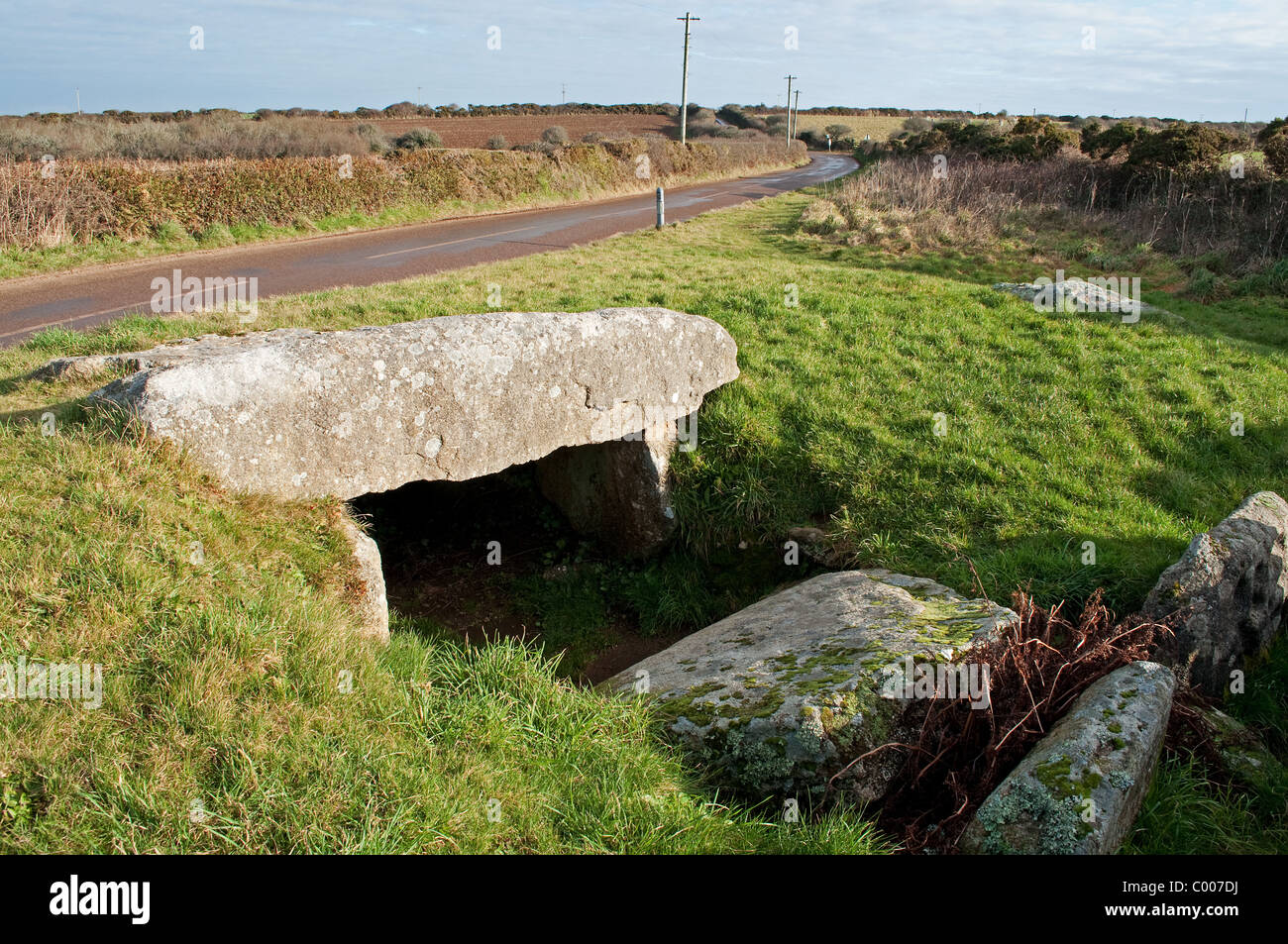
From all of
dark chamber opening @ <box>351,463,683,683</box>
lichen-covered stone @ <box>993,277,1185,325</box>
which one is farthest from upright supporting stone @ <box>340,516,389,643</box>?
lichen-covered stone @ <box>993,277,1185,325</box>

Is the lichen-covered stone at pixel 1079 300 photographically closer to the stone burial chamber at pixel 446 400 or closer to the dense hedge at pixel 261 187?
the stone burial chamber at pixel 446 400

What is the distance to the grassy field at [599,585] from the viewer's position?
315cm

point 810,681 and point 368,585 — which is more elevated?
point 368,585

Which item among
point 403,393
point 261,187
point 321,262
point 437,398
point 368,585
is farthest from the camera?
point 261,187

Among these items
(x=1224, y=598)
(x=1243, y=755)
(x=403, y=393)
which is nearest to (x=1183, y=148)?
(x=1224, y=598)

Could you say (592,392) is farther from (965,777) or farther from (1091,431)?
(1091,431)

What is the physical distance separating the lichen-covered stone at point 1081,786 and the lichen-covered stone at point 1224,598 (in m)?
1.46

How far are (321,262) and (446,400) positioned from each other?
10.4 m

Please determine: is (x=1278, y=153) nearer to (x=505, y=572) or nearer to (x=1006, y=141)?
(x=1006, y=141)

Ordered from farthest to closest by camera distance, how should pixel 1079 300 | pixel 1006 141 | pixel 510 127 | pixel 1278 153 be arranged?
pixel 510 127, pixel 1006 141, pixel 1278 153, pixel 1079 300

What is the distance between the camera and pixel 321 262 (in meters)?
A: 14.8

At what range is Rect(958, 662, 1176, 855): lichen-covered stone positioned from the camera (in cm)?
334

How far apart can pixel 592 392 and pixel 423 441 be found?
1550 millimetres

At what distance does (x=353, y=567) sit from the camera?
16.6ft
